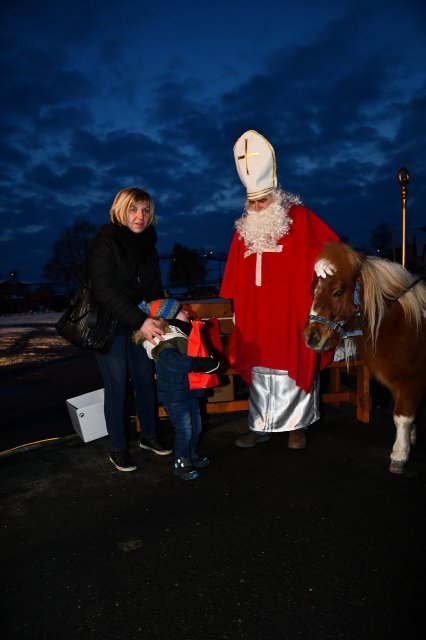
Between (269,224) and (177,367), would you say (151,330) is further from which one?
(269,224)

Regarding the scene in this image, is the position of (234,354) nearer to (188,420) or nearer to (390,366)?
(188,420)

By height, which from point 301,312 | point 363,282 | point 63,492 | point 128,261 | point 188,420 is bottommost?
point 63,492

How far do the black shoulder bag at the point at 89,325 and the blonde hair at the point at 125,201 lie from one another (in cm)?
62

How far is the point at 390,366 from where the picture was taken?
3322mm

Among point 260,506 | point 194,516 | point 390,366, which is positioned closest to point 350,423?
point 390,366

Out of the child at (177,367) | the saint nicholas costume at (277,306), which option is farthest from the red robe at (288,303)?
the child at (177,367)

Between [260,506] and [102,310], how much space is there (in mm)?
1902

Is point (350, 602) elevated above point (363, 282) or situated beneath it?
situated beneath

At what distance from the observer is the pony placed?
10.2 feet

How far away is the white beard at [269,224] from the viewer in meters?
3.74

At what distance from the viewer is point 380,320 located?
3.23m

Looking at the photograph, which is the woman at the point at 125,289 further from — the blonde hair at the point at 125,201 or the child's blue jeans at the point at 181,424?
the child's blue jeans at the point at 181,424

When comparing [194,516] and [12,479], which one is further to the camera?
[12,479]

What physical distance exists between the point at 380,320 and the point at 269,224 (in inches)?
48.9
